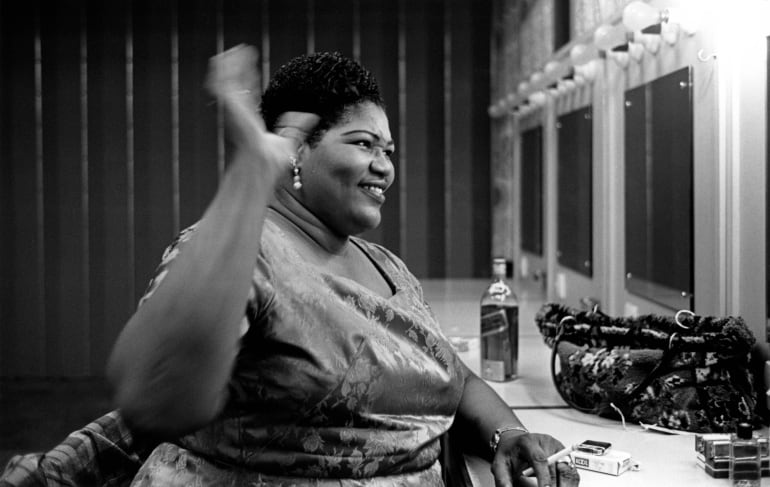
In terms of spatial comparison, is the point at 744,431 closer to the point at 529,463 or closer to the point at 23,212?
the point at 529,463

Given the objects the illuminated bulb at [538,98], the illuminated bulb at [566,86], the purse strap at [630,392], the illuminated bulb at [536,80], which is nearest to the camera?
the purse strap at [630,392]

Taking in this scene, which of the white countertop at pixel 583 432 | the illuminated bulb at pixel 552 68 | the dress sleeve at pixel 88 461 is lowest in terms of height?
the white countertop at pixel 583 432

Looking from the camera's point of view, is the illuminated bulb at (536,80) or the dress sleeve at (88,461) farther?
the illuminated bulb at (536,80)

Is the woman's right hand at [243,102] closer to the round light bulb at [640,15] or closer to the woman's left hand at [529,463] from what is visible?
the woman's left hand at [529,463]

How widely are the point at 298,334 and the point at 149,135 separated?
401 centimetres

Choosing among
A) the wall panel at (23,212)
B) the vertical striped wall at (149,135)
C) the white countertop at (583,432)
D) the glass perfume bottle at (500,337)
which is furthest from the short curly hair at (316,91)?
the wall panel at (23,212)

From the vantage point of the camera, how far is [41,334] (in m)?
4.92

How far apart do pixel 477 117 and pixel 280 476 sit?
156 inches

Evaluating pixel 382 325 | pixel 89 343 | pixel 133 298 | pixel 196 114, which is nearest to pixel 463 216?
pixel 196 114

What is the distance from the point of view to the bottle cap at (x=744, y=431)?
1275mm

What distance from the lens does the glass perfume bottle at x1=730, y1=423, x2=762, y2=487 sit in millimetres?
1266

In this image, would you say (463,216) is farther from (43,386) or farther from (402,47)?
(43,386)

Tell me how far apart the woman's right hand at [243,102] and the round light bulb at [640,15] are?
57.2 inches

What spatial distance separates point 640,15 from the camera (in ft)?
6.95
